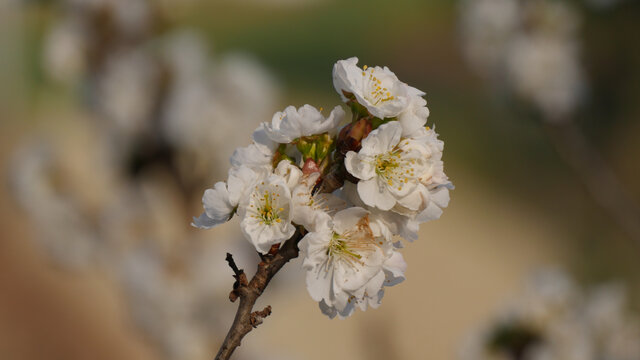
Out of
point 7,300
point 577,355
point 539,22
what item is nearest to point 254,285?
point 577,355

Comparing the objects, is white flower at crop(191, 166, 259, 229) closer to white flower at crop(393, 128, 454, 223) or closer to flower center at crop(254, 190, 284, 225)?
flower center at crop(254, 190, 284, 225)

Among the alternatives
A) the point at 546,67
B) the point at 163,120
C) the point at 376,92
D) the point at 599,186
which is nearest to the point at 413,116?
the point at 376,92

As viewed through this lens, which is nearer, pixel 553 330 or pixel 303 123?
pixel 303 123

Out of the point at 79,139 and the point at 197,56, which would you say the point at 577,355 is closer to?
the point at 197,56

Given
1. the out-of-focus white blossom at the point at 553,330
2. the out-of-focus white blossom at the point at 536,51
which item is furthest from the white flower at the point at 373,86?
the out-of-focus white blossom at the point at 536,51

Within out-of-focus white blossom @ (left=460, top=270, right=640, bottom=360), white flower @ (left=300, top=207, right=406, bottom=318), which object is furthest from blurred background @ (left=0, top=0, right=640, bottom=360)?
white flower @ (left=300, top=207, right=406, bottom=318)

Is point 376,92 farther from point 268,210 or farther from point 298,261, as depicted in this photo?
point 298,261

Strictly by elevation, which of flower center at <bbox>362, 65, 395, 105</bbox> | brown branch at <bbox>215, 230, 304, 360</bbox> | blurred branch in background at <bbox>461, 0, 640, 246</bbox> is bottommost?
blurred branch in background at <bbox>461, 0, 640, 246</bbox>
